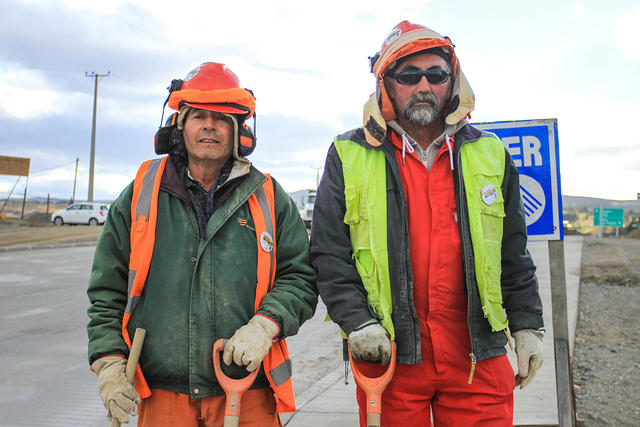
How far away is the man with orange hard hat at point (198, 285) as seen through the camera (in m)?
2.33

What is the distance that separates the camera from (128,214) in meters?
2.47

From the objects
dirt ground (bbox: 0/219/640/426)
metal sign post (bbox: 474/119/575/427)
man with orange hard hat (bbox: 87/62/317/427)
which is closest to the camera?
man with orange hard hat (bbox: 87/62/317/427)

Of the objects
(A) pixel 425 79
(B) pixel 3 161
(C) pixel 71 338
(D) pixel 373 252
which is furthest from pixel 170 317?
(B) pixel 3 161

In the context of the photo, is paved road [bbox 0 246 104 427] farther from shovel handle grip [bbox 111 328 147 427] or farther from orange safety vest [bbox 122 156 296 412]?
orange safety vest [bbox 122 156 296 412]

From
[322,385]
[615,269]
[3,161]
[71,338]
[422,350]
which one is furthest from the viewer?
[3,161]

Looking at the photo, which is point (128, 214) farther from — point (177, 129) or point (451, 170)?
point (451, 170)

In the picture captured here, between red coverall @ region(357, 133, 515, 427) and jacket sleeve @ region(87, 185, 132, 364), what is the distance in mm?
1087

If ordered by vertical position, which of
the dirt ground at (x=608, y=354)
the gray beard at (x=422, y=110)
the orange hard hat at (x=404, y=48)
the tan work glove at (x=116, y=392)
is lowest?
the dirt ground at (x=608, y=354)

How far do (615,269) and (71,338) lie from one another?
1507 centimetres

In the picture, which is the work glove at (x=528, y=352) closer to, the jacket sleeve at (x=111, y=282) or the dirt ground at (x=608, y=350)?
the jacket sleeve at (x=111, y=282)

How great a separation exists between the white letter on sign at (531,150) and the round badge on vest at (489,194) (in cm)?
120

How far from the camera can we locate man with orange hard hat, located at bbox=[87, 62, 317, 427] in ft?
7.65

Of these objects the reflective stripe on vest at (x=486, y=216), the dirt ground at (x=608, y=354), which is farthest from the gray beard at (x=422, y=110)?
the dirt ground at (x=608, y=354)

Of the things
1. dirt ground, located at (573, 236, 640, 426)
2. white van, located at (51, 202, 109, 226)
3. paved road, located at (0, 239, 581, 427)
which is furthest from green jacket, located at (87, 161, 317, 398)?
white van, located at (51, 202, 109, 226)
